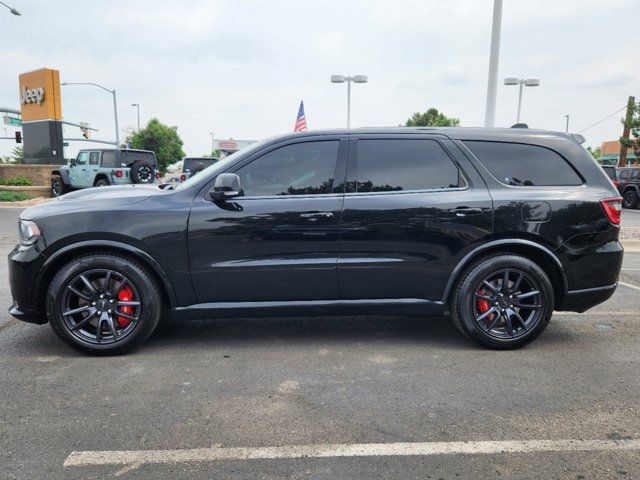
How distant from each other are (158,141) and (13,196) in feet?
157

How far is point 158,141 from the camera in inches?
2562

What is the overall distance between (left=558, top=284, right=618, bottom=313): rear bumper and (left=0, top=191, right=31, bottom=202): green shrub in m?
20.3

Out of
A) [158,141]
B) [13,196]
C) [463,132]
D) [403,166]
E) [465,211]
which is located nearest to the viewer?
[465,211]

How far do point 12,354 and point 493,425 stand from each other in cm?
355

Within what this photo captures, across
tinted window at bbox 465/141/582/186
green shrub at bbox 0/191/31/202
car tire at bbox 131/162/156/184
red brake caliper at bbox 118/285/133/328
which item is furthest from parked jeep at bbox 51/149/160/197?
tinted window at bbox 465/141/582/186

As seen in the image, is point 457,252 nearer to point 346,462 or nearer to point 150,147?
point 346,462

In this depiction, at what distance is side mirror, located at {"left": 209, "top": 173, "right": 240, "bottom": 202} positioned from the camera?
3686mm

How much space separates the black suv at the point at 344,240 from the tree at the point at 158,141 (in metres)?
63.6

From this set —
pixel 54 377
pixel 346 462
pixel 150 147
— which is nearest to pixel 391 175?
pixel 346 462

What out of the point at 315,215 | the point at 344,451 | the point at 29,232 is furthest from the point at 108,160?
the point at 344,451

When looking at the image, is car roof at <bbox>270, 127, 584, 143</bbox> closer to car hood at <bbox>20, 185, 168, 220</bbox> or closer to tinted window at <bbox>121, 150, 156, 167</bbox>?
car hood at <bbox>20, 185, 168, 220</bbox>

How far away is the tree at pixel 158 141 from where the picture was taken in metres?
64.6

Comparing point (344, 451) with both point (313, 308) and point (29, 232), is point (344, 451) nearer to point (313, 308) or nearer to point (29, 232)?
point (313, 308)

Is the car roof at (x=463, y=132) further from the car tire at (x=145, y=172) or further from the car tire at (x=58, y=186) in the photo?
the car tire at (x=58, y=186)
